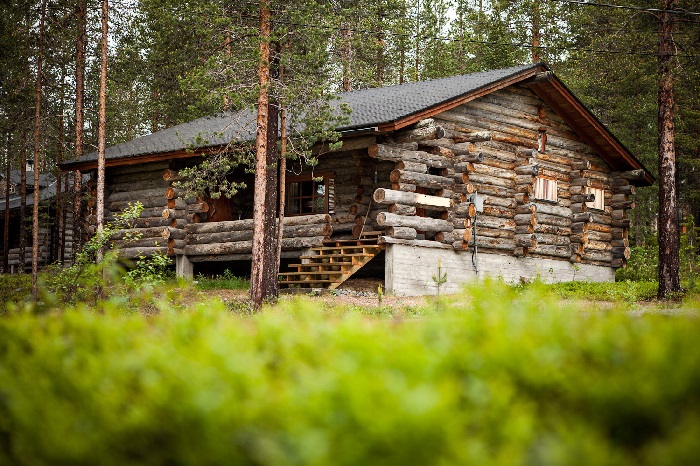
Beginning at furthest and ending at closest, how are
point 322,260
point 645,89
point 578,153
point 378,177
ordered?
point 645,89, point 578,153, point 378,177, point 322,260

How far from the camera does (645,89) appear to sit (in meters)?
34.4

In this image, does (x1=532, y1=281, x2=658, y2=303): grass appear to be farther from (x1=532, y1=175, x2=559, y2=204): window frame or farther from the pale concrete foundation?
(x1=532, y1=175, x2=559, y2=204): window frame

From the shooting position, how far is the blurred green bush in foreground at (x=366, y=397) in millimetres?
2305

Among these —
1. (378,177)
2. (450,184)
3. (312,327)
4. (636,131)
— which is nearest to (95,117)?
(378,177)

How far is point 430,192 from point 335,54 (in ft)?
14.4

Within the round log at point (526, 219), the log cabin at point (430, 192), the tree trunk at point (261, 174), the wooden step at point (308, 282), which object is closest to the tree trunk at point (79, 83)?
the log cabin at point (430, 192)

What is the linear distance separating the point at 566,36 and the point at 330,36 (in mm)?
23878

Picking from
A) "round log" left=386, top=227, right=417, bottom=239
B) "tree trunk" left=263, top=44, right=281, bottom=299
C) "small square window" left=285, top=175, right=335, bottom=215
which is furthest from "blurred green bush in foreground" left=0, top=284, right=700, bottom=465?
"small square window" left=285, top=175, right=335, bottom=215

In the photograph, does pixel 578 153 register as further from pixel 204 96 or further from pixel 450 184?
pixel 204 96

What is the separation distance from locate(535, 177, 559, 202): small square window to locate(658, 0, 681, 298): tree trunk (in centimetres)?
551

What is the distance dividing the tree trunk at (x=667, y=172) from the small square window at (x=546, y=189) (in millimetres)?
5507

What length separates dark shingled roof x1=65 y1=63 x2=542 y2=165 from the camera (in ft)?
57.6

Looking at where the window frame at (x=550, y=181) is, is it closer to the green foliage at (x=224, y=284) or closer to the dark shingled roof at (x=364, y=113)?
Result: the dark shingled roof at (x=364, y=113)

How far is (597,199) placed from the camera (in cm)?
2388
